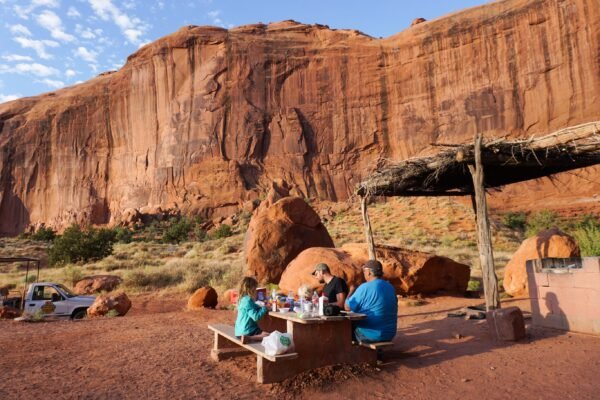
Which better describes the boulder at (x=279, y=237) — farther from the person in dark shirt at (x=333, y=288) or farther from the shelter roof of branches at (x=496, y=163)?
the person in dark shirt at (x=333, y=288)

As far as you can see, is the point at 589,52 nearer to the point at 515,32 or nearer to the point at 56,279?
the point at 515,32

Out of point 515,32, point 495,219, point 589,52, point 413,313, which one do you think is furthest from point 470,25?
point 413,313

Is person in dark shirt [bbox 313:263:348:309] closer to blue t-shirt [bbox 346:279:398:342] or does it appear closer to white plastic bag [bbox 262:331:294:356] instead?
blue t-shirt [bbox 346:279:398:342]

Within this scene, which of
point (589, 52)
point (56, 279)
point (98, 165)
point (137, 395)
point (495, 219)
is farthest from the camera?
point (98, 165)

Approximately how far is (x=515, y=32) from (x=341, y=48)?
18.9 meters

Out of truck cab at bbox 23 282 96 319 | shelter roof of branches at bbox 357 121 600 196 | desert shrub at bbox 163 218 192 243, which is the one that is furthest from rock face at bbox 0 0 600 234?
truck cab at bbox 23 282 96 319

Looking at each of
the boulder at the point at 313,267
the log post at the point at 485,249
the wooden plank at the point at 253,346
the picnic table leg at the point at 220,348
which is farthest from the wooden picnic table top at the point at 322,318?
the boulder at the point at 313,267

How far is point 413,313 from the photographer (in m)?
9.38

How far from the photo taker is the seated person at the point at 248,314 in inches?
194

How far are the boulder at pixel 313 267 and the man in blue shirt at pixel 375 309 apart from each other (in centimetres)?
529

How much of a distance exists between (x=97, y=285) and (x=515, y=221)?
29.8 metres

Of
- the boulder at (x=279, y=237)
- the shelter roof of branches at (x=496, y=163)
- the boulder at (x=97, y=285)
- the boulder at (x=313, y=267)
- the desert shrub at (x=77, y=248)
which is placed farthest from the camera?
the desert shrub at (x=77, y=248)

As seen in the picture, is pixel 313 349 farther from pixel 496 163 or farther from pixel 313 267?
pixel 313 267

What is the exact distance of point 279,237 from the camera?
593 inches
